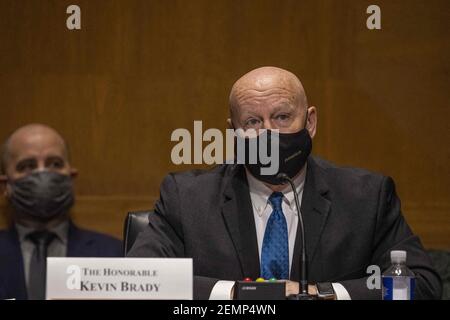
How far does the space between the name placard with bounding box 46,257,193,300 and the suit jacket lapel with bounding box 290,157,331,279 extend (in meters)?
0.86

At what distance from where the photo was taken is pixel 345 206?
3154 millimetres

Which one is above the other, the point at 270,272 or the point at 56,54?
the point at 56,54

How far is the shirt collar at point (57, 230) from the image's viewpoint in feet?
9.14

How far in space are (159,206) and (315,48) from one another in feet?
4.39

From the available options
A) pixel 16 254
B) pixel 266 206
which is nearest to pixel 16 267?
pixel 16 254

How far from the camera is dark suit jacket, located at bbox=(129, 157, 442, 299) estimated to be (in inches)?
120

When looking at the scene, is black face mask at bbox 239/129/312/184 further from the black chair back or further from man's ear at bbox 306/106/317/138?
the black chair back

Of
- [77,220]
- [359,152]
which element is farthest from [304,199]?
[77,220]

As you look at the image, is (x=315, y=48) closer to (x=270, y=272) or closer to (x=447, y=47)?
(x=447, y=47)

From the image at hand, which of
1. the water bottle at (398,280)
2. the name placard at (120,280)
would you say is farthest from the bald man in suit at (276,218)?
the name placard at (120,280)

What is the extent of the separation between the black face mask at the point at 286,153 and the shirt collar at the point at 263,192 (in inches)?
3.1

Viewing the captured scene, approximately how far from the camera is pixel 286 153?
9.98 feet

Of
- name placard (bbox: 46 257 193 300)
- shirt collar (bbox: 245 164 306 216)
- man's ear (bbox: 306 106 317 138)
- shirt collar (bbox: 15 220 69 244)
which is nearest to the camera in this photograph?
name placard (bbox: 46 257 193 300)

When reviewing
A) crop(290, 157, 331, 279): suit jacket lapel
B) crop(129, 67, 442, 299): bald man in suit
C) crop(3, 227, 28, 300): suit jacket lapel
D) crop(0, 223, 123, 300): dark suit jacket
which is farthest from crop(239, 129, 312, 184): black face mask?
crop(3, 227, 28, 300): suit jacket lapel
